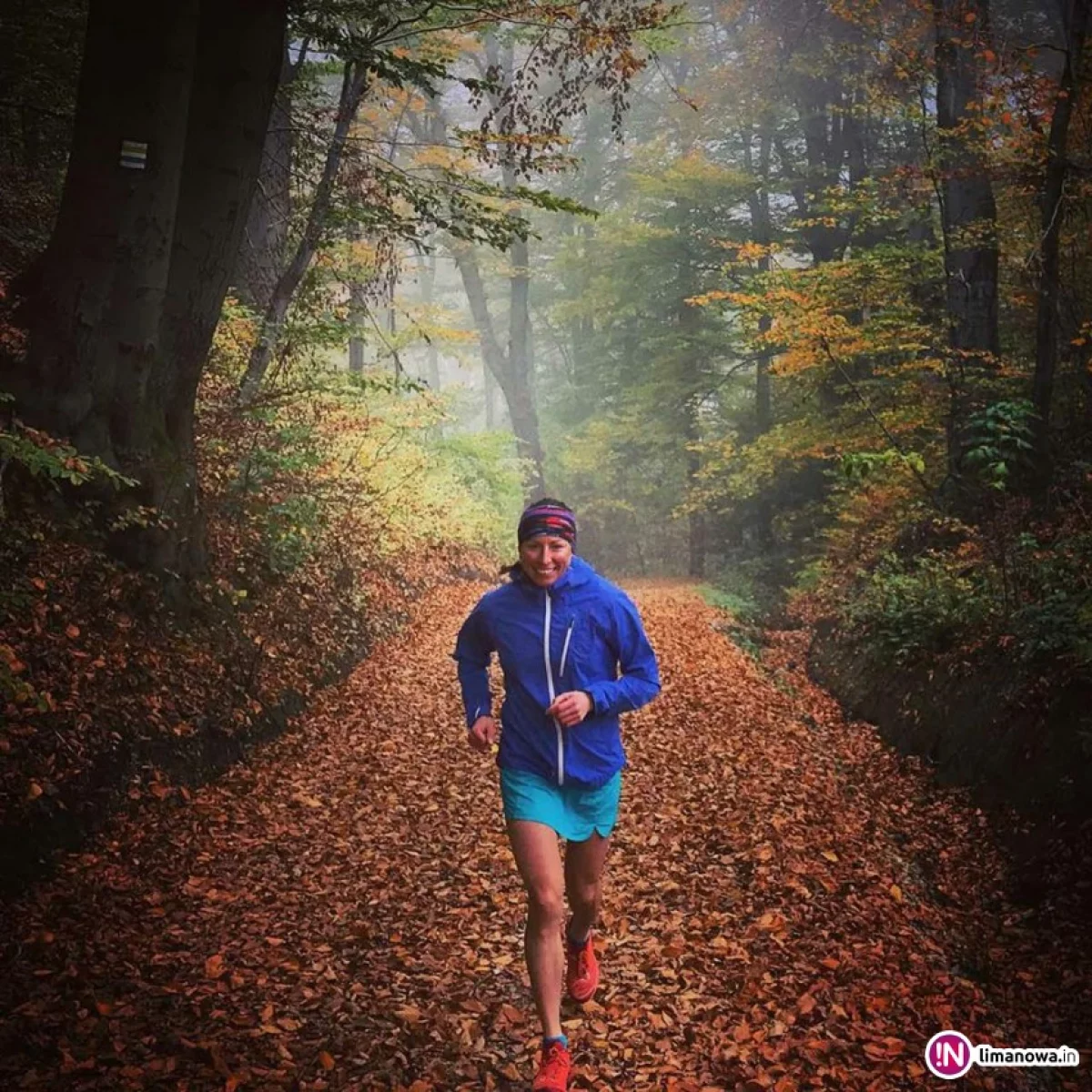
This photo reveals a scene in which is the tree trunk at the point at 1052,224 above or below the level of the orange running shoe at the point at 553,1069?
above

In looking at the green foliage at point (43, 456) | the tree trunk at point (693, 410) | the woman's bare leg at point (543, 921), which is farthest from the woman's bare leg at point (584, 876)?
the tree trunk at point (693, 410)

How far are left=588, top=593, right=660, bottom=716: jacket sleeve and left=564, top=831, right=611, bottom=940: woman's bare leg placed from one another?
0.66 meters

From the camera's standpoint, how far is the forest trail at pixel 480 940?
376 cm

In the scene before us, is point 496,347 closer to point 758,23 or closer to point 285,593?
Result: point 758,23

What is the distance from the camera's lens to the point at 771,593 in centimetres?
1969

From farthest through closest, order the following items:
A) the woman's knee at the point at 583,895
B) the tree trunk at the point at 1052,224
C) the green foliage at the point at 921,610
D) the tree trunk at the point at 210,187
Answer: the tree trunk at the point at 1052,224 → the green foliage at the point at 921,610 → the tree trunk at the point at 210,187 → the woman's knee at the point at 583,895

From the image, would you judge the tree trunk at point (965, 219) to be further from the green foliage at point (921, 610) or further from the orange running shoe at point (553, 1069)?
the orange running shoe at point (553, 1069)

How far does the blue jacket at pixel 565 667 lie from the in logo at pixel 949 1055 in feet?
6.63

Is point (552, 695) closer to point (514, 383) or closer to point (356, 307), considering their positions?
point (356, 307)

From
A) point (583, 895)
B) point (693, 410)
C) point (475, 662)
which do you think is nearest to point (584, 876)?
point (583, 895)

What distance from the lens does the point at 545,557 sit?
12.0 feet

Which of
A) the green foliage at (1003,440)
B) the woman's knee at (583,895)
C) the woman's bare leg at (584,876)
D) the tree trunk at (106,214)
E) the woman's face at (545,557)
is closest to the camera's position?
the woman's face at (545,557)

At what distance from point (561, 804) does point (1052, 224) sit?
30.7 ft

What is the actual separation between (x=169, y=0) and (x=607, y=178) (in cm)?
2463
